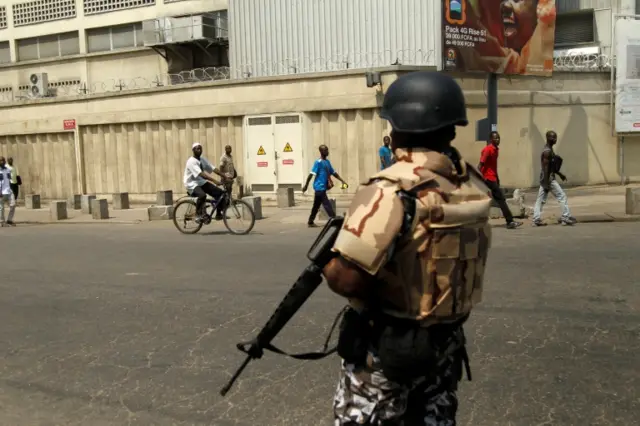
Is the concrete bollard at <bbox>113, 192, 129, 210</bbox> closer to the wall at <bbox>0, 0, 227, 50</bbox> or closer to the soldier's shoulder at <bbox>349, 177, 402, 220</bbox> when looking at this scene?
the wall at <bbox>0, 0, 227, 50</bbox>

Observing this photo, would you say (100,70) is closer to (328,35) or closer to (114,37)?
(114,37)

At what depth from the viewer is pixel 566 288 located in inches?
271

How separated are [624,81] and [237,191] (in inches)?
443

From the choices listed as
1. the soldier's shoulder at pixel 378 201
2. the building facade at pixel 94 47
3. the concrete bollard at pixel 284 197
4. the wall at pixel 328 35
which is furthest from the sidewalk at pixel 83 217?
the soldier's shoulder at pixel 378 201

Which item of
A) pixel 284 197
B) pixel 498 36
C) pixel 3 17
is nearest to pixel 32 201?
pixel 284 197

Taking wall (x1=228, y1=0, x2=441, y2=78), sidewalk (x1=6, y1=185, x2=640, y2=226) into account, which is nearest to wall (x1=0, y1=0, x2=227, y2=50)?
wall (x1=228, y1=0, x2=441, y2=78)

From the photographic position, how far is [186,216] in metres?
12.8

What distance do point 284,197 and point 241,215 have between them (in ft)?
17.0

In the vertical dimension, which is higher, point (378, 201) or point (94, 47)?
point (94, 47)

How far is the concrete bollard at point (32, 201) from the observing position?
21.5 m

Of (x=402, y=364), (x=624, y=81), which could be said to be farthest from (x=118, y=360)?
(x=624, y=81)

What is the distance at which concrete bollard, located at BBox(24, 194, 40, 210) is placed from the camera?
21500 mm

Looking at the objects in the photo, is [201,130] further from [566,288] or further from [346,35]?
[566,288]

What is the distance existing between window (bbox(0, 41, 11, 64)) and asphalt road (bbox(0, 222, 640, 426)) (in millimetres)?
23066
